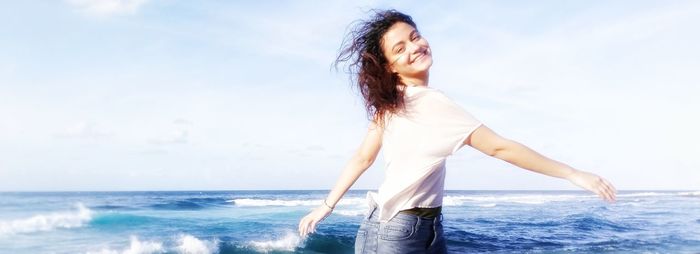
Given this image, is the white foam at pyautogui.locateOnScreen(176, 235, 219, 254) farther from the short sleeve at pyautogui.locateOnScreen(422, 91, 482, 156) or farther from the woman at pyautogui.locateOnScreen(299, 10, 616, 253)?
the short sleeve at pyautogui.locateOnScreen(422, 91, 482, 156)

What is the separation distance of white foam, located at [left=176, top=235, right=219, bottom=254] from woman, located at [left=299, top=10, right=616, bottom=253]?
38.5 feet

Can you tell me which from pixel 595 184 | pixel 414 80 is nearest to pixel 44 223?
pixel 414 80

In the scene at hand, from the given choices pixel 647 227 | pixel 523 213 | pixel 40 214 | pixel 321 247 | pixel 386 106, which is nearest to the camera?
pixel 386 106

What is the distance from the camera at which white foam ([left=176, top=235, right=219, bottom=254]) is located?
1316cm

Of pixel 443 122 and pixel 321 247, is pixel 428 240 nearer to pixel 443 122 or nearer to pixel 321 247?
pixel 443 122

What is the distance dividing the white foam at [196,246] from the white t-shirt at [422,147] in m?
11.8

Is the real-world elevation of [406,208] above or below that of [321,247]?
above

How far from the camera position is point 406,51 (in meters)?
2.17

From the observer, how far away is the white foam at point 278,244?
13141 mm

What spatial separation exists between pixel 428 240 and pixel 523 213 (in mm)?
22232

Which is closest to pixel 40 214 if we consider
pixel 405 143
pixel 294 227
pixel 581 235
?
pixel 294 227

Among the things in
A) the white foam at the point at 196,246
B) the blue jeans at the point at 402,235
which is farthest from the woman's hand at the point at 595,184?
the white foam at the point at 196,246

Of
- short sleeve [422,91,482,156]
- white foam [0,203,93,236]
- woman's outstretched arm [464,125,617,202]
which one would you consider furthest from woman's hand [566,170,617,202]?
white foam [0,203,93,236]

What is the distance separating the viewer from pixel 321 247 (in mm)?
13344
